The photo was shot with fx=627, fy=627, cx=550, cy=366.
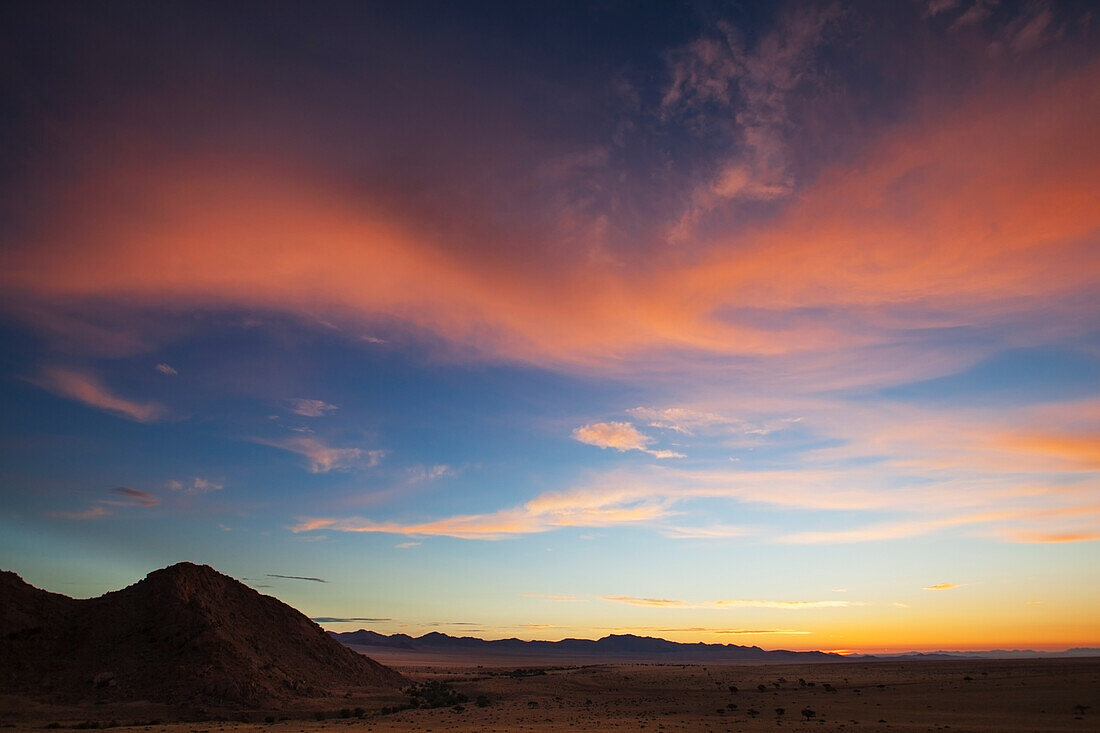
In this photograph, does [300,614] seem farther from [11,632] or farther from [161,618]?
[11,632]

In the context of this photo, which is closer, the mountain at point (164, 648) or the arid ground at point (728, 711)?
the arid ground at point (728, 711)

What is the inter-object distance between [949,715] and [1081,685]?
1868 centimetres

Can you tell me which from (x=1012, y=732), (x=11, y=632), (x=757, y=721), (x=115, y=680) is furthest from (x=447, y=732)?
(x=11, y=632)

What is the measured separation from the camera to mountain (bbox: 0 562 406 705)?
1837 inches

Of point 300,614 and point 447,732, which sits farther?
point 300,614

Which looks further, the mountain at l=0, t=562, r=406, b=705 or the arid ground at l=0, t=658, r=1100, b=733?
the mountain at l=0, t=562, r=406, b=705

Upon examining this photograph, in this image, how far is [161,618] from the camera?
55188 millimetres

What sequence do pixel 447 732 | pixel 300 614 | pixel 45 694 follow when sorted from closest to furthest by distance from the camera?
pixel 447 732, pixel 45 694, pixel 300 614

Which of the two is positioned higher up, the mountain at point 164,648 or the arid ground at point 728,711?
the mountain at point 164,648

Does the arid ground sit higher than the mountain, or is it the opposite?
the mountain

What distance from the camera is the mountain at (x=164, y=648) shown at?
153 feet

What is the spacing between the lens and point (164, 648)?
51562 mm

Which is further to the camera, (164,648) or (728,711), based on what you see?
(164,648)

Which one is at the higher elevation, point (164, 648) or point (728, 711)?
point (164, 648)
